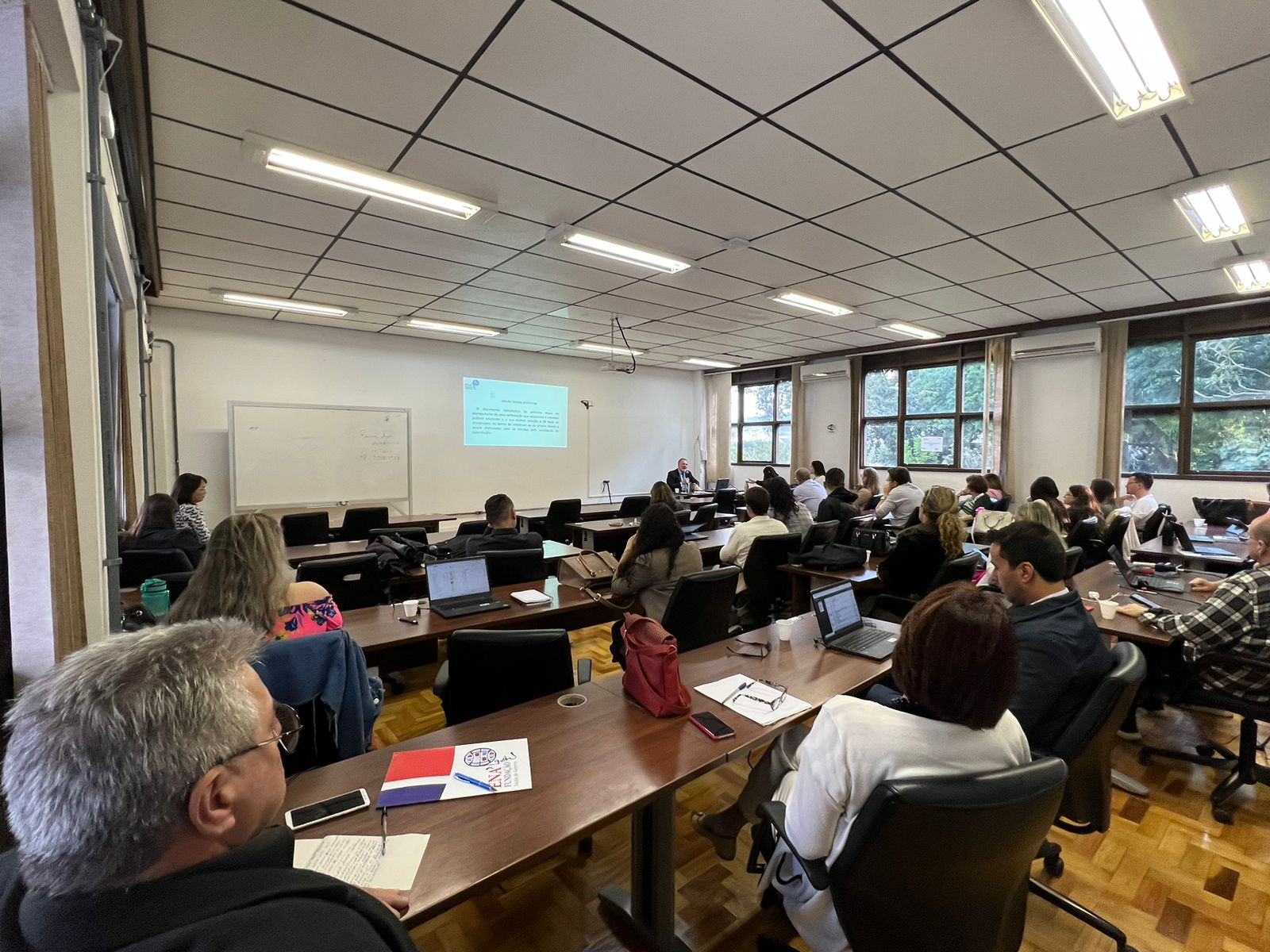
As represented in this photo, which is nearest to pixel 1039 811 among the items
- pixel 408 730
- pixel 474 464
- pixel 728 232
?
pixel 408 730

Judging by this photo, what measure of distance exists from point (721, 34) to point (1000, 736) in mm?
2236

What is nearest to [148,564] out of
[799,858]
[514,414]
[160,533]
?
[160,533]

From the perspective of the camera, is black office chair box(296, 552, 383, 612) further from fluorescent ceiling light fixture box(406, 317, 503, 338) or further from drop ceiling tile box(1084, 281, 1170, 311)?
drop ceiling tile box(1084, 281, 1170, 311)

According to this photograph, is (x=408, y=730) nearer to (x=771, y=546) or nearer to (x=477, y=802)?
(x=477, y=802)

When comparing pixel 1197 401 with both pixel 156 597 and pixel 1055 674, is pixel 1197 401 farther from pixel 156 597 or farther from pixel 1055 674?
pixel 156 597

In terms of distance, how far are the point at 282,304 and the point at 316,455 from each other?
1.91 meters

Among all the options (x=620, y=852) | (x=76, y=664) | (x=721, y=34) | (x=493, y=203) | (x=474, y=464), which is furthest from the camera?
(x=474, y=464)

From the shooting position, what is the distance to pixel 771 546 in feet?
12.8

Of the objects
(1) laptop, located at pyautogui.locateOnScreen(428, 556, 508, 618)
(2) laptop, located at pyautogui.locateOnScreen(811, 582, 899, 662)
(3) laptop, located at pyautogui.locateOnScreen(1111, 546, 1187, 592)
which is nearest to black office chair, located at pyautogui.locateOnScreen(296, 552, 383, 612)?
(1) laptop, located at pyautogui.locateOnScreen(428, 556, 508, 618)

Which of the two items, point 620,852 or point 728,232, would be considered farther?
point 728,232

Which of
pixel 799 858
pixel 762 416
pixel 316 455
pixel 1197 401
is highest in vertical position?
pixel 762 416

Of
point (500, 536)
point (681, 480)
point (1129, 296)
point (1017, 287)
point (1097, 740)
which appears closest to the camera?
point (1097, 740)

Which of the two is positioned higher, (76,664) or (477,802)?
(76,664)

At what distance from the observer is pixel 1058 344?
6574 mm
